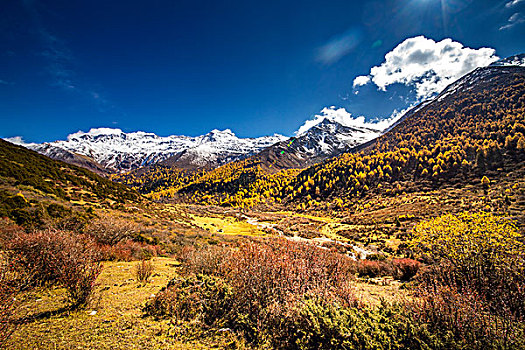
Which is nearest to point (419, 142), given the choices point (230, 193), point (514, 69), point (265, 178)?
point (514, 69)

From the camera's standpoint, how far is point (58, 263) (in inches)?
202

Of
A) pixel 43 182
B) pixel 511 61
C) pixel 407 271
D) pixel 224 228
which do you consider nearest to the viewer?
pixel 407 271

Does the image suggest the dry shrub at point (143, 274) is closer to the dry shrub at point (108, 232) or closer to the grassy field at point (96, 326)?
the grassy field at point (96, 326)

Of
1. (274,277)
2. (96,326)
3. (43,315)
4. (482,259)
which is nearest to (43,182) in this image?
(43,315)

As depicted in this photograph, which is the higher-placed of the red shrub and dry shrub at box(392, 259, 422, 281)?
the red shrub

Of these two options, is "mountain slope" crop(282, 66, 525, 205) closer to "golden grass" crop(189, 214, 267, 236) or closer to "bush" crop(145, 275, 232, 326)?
"golden grass" crop(189, 214, 267, 236)

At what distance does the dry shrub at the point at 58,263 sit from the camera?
4.95 meters

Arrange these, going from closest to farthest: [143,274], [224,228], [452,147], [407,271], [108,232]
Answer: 1. [143,274]
2. [407,271]
3. [108,232]
4. [224,228]
5. [452,147]

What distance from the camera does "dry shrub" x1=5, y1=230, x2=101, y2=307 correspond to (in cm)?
495

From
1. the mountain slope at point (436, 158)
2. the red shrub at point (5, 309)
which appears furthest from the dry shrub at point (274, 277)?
the mountain slope at point (436, 158)

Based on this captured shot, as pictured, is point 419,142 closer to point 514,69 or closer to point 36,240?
point 514,69

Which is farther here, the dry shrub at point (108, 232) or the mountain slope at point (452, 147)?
the mountain slope at point (452, 147)

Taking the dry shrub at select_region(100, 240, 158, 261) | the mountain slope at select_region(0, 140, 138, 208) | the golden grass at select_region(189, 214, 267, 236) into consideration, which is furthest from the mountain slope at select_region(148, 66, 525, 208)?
the mountain slope at select_region(0, 140, 138, 208)

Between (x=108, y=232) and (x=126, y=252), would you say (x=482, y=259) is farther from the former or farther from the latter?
(x=108, y=232)
